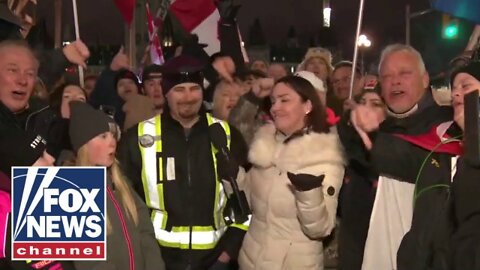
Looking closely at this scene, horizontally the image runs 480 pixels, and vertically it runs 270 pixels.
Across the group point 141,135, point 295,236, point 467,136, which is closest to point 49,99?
point 141,135

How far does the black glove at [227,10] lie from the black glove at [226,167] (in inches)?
164

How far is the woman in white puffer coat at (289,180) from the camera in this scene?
16.5 feet

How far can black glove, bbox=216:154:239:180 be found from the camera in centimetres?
514

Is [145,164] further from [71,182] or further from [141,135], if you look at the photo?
[71,182]

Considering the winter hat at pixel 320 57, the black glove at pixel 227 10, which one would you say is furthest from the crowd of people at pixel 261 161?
the black glove at pixel 227 10

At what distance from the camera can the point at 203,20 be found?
897 centimetres

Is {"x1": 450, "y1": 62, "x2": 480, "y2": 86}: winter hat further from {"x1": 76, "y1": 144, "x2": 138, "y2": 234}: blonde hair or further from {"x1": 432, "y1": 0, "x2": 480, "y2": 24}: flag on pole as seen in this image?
{"x1": 76, "y1": 144, "x2": 138, "y2": 234}: blonde hair

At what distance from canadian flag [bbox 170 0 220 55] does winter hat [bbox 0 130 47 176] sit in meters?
5.77

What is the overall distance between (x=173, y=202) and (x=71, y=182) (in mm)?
1911

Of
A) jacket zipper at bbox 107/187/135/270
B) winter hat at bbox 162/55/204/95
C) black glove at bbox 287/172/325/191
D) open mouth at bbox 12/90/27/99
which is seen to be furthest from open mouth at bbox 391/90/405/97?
open mouth at bbox 12/90/27/99

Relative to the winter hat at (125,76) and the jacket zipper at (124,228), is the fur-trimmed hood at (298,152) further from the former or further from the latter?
the winter hat at (125,76)

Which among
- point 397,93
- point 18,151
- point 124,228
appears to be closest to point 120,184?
point 124,228

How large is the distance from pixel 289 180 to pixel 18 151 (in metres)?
2.19

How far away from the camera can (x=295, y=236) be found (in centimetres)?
507
